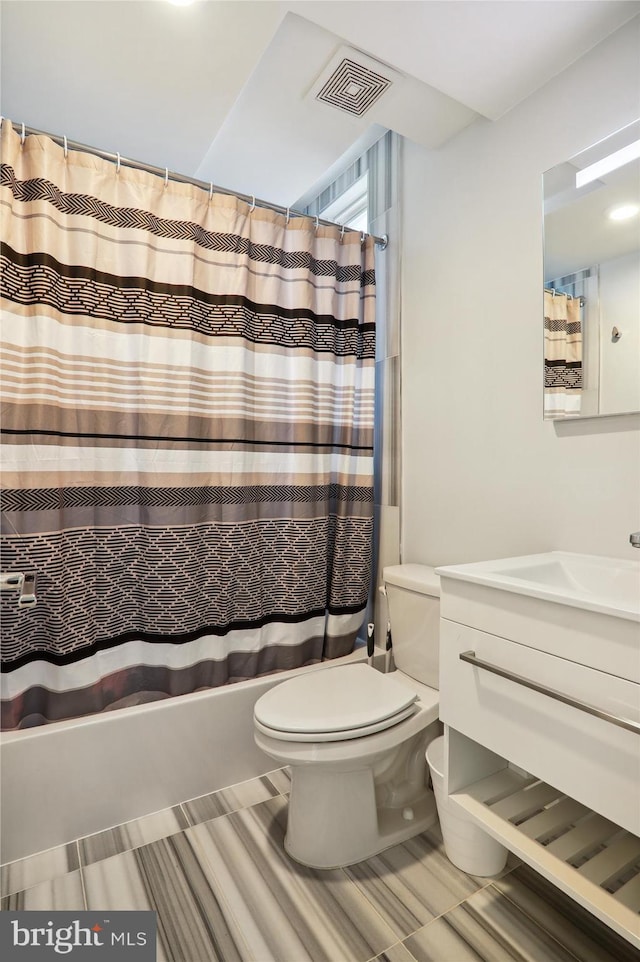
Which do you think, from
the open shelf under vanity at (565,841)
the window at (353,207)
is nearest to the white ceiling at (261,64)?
the window at (353,207)

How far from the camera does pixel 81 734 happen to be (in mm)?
1548

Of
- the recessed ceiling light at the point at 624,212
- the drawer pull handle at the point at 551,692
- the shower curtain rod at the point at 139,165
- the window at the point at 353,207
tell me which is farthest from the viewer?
the window at the point at 353,207

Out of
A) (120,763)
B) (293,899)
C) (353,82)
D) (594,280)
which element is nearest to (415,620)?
(293,899)

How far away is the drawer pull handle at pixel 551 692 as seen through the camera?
→ 90 centimetres

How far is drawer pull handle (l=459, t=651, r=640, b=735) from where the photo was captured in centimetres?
90

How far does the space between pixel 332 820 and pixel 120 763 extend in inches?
27.0

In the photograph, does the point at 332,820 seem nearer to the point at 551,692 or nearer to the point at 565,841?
the point at 565,841

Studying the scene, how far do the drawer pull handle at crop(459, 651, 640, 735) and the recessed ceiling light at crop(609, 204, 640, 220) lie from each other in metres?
1.21

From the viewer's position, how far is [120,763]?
1606 mm

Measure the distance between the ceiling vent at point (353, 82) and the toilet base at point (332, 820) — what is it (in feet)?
6.79

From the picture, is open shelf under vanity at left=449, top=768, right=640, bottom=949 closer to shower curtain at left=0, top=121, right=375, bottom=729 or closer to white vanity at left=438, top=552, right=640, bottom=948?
white vanity at left=438, top=552, right=640, bottom=948

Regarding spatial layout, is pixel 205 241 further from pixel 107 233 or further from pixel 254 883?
pixel 254 883

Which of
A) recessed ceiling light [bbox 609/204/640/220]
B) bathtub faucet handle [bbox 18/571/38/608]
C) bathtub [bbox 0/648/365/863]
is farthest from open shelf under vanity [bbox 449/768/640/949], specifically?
recessed ceiling light [bbox 609/204/640/220]

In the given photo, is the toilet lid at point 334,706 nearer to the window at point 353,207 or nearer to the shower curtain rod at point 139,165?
the shower curtain rod at point 139,165
